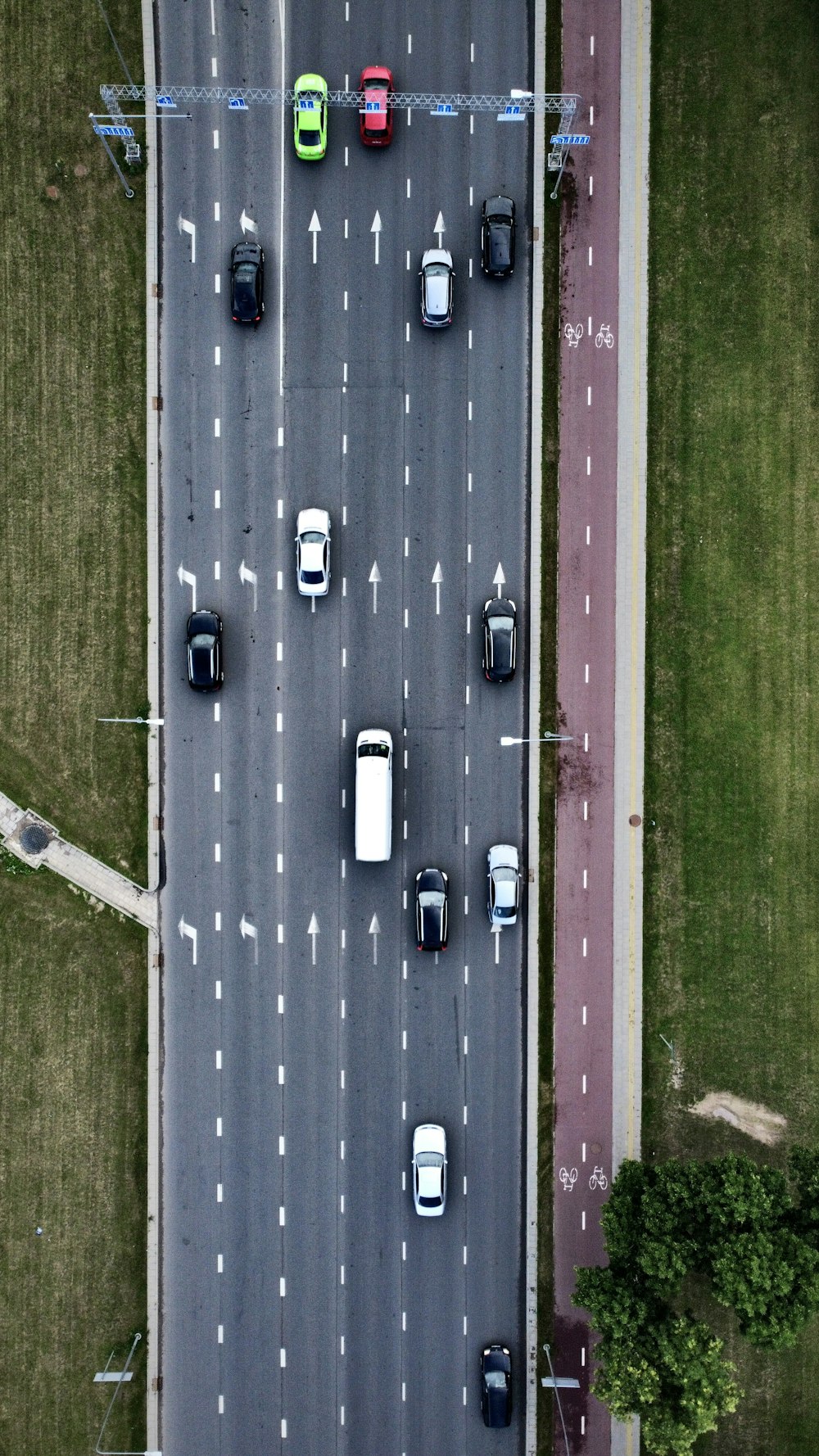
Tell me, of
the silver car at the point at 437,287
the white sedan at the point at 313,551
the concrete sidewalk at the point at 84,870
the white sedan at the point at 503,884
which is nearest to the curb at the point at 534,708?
the white sedan at the point at 503,884

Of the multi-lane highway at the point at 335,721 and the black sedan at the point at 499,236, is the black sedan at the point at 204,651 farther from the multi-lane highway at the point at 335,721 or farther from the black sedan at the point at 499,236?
the black sedan at the point at 499,236

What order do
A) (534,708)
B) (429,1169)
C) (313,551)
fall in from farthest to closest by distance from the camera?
(534,708) → (313,551) → (429,1169)

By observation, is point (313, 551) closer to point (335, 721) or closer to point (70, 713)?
point (335, 721)

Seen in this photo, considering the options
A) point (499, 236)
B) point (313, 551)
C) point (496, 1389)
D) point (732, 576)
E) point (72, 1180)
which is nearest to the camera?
point (496, 1389)

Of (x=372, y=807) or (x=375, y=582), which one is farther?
(x=375, y=582)

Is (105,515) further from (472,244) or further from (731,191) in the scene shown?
(731,191)

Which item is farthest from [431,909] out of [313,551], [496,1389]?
[496,1389]

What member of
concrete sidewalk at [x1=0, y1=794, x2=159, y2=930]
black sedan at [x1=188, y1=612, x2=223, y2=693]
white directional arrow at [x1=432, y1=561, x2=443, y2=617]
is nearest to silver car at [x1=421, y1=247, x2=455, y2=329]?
white directional arrow at [x1=432, y1=561, x2=443, y2=617]
